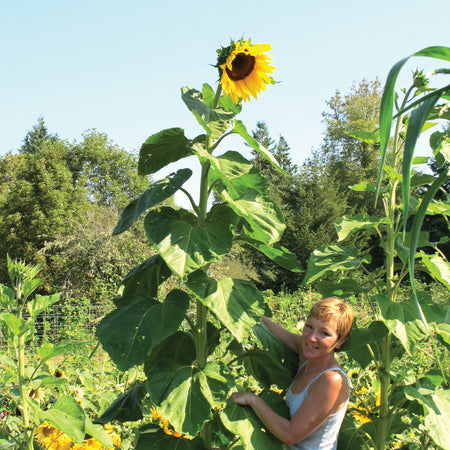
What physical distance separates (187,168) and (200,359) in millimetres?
640

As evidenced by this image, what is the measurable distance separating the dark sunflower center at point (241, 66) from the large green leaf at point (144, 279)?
65 cm

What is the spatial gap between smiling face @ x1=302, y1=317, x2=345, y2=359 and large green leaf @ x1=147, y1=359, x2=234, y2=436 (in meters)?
0.35

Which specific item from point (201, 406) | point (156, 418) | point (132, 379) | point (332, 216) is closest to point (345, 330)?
point (201, 406)

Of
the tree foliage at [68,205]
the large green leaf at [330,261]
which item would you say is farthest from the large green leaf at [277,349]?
the tree foliage at [68,205]

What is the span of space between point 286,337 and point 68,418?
0.86 meters

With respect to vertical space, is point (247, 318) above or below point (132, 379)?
above

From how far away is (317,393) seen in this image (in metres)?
1.62

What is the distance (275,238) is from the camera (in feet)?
4.58

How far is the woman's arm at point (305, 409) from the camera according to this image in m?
1.56

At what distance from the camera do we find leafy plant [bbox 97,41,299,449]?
4.46 feet

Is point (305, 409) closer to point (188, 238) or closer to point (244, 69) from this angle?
point (188, 238)

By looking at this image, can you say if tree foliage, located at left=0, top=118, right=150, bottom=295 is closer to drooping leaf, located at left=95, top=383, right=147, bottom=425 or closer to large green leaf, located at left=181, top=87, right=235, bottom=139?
drooping leaf, located at left=95, top=383, right=147, bottom=425

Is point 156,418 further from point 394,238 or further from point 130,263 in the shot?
point 130,263

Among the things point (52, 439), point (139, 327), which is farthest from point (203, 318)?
point (52, 439)
